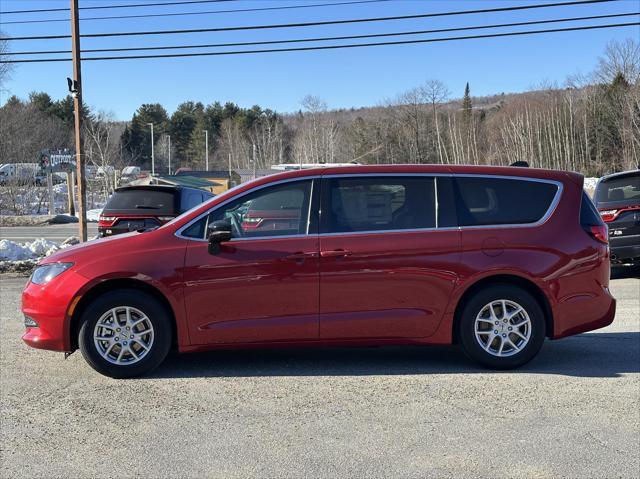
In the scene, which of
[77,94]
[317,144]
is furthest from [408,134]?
[77,94]

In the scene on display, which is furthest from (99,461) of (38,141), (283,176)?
(38,141)

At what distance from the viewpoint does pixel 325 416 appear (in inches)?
174

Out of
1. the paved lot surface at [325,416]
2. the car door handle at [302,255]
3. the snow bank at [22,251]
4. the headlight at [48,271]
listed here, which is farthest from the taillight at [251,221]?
the snow bank at [22,251]

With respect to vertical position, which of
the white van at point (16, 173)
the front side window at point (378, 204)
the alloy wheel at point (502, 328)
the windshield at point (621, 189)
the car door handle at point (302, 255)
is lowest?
the alloy wheel at point (502, 328)

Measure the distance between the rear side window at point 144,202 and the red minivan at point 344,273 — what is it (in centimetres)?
536

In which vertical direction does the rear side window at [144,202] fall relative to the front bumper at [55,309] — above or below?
above

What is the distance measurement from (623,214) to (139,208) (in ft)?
26.5

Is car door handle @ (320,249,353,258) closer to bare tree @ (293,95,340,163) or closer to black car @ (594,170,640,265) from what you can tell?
black car @ (594,170,640,265)

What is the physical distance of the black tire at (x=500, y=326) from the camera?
542 centimetres

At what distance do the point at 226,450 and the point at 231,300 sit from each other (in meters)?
1.58

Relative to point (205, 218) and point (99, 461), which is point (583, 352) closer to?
point (205, 218)

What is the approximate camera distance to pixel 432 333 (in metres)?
5.42

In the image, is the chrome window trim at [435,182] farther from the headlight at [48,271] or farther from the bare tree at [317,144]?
the bare tree at [317,144]

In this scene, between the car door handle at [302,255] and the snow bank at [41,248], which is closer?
the car door handle at [302,255]
